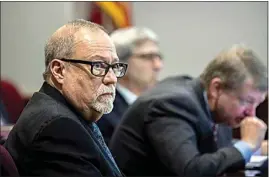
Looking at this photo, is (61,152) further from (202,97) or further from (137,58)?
(137,58)

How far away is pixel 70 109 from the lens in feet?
3.94

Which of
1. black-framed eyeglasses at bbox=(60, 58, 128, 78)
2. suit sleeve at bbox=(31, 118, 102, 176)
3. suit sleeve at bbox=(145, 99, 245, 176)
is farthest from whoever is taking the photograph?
suit sleeve at bbox=(145, 99, 245, 176)

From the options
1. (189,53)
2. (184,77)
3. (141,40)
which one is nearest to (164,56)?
(189,53)

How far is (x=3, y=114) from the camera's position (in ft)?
6.72

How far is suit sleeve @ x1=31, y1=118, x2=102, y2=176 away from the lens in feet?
3.64

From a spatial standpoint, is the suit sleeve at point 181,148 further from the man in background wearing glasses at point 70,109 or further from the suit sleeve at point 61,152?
the suit sleeve at point 61,152

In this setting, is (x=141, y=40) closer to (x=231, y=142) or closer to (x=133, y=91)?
(x=133, y=91)

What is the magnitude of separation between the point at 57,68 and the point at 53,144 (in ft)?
0.60

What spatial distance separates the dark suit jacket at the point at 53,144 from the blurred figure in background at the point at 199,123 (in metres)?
0.47

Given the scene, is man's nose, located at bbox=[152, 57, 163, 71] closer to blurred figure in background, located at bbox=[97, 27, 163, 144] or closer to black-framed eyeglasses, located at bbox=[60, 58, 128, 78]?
blurred figure in background, located at bbox=[97, 27, 163, 144]

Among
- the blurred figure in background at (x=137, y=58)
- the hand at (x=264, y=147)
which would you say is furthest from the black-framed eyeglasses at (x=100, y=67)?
the blurred figure in background at (x=137, y=58)

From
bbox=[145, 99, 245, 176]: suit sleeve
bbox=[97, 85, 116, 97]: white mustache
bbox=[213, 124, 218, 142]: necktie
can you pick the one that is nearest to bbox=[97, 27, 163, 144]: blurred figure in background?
bbox=[213, 124, 218, 142]: necktie

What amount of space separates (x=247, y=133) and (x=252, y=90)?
0.14m

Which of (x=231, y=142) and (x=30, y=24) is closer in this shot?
(x=231, y=142)
